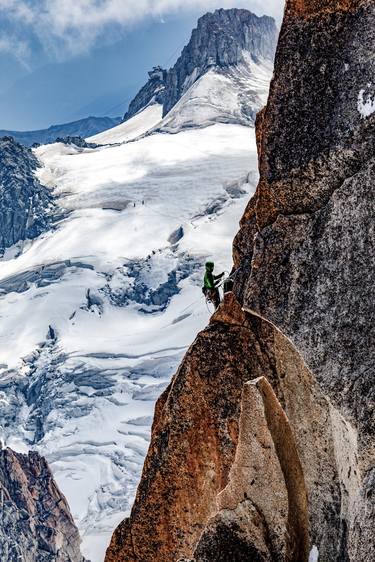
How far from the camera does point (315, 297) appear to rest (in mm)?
13898

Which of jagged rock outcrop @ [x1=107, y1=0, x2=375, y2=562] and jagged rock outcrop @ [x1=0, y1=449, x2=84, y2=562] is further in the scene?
jagged rock outcrop @ [x1=0, y1=449, x2=84, y2=562]

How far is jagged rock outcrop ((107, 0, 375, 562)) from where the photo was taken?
42.0ft

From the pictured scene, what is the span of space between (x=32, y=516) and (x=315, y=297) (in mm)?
142274

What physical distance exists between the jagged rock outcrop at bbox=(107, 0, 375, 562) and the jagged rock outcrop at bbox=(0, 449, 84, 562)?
129 meters

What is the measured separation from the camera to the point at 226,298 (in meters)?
19.5

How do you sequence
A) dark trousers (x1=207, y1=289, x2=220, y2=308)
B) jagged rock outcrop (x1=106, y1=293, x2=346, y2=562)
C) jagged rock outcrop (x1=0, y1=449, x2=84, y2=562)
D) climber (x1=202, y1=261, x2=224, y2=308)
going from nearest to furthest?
jagged rock outcrop (x1=106, y1=293, x2=346, y2=562) → climber (x1=202, y1=261, x2=224, y2=308) → dark trousers (x1=207, y1=289, x2=220, y2=308) → jagged rock outcrop (x1=0, y1=449, x2=84, y2=562)

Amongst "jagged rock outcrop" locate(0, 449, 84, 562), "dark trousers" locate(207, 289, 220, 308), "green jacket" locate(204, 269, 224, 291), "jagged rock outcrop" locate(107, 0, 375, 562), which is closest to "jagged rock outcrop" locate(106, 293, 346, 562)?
"jagged rock outcrop" locate(107, 0, 375, 562)

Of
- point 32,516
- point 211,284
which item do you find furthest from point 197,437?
point 32,516

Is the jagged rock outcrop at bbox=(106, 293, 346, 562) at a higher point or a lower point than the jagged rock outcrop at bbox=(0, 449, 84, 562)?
higher

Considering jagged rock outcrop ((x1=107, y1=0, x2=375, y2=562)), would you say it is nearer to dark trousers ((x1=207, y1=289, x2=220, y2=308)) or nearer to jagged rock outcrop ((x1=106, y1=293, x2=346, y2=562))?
jagged rock outcrop ((x1=106, y1=293, x2=346, y2=562))

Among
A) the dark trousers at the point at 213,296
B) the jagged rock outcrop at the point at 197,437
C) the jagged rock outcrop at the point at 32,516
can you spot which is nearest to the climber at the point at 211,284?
the dark trousers at the point at 213,296

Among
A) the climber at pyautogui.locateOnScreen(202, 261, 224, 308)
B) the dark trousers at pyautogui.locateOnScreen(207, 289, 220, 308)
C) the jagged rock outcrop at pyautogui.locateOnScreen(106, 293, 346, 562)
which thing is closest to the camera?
the jagged rock outcrop at pyautogui.locateOnScreen(106, 293, 346, 562)

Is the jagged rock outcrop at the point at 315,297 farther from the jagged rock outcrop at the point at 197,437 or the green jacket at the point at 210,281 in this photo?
the green jacket at the point at 210,281

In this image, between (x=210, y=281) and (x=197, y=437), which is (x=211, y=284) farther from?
(x=197, y=437)
